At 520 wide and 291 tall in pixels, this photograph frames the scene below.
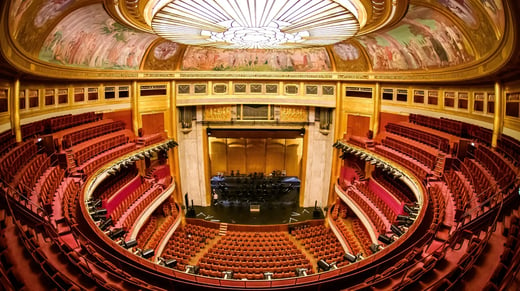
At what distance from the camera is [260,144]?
14305mm

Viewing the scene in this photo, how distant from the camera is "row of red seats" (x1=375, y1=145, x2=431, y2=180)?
709cm

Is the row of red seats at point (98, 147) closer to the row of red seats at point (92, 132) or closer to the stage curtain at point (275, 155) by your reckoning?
the row of red seats at point (92, 132)

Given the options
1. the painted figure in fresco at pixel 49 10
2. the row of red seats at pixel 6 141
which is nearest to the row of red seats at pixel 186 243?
the row of red seats at pixel 6 141

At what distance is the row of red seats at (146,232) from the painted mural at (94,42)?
15.4 feet

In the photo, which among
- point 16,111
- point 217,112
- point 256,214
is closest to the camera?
point 16,111

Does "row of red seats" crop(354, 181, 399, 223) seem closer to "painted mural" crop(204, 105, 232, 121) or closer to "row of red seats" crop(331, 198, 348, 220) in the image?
"row of red seats" crop(331, 198, 348, 220)

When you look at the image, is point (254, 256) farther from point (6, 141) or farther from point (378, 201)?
point (6, 141)

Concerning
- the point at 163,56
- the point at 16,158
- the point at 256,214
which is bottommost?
the point at 256,214

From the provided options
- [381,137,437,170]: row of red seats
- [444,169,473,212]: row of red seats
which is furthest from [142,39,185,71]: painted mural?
[444,169,473,212]: row of red seats

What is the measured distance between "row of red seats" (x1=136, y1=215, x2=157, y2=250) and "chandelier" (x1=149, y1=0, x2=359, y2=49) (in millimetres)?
5259

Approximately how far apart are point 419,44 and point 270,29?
12.0ft

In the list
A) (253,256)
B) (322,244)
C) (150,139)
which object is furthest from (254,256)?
(150,139)

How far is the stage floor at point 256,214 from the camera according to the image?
10.7 meters

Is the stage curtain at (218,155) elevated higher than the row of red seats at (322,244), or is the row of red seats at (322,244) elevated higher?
the stage curtain at (218,155)
